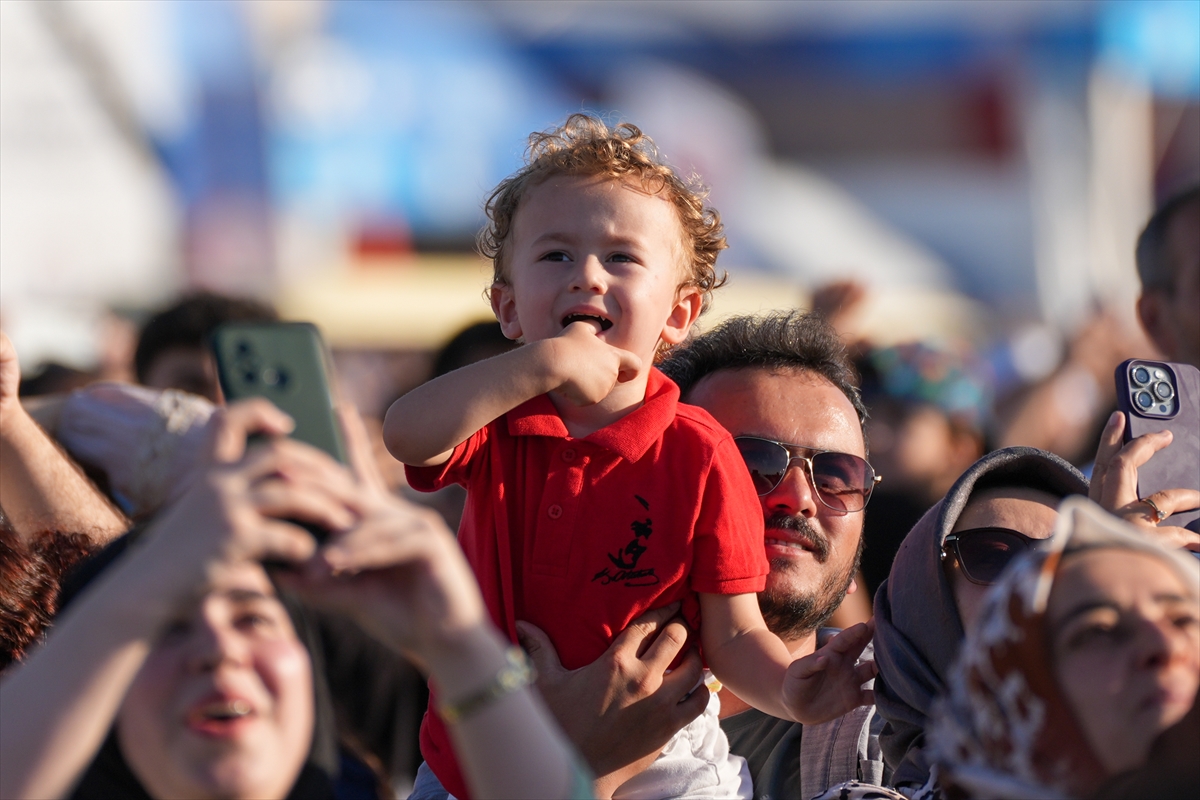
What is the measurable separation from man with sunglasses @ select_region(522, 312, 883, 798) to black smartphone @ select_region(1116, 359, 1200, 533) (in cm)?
75

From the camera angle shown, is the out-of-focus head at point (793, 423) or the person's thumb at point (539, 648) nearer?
the person's thumb at point (539, 648)

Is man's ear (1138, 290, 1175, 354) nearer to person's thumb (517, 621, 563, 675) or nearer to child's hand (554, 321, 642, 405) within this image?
child's hand (554, 321, 642, 405)

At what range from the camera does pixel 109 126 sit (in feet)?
53.9

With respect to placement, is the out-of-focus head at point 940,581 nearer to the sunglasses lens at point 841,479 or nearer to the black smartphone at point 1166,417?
the black smartphone at point 1166,417

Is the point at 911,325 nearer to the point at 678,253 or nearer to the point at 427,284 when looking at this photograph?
the point at 427,284

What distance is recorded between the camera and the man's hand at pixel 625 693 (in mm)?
2148

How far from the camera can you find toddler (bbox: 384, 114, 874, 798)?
83.5 inches

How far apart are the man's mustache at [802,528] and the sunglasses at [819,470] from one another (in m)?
0.07

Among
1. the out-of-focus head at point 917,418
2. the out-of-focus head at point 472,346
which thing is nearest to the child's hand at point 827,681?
the out-of-focus head at point 472,346

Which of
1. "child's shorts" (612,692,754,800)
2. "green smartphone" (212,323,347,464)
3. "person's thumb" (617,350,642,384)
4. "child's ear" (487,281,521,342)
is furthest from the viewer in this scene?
"child's ear" (487,281,521,342)

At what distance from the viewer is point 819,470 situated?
2.90 meters

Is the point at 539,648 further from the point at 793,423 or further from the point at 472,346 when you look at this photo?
the point at 472,346

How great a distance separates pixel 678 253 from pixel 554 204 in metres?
0.26

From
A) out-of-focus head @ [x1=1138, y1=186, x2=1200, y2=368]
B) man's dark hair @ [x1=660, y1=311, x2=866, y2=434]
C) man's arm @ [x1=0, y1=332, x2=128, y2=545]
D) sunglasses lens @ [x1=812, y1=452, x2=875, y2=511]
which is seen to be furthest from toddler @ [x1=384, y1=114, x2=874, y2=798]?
out-of-focus head @ [x1=1138, y1=186, x2=1200, y2=368]
